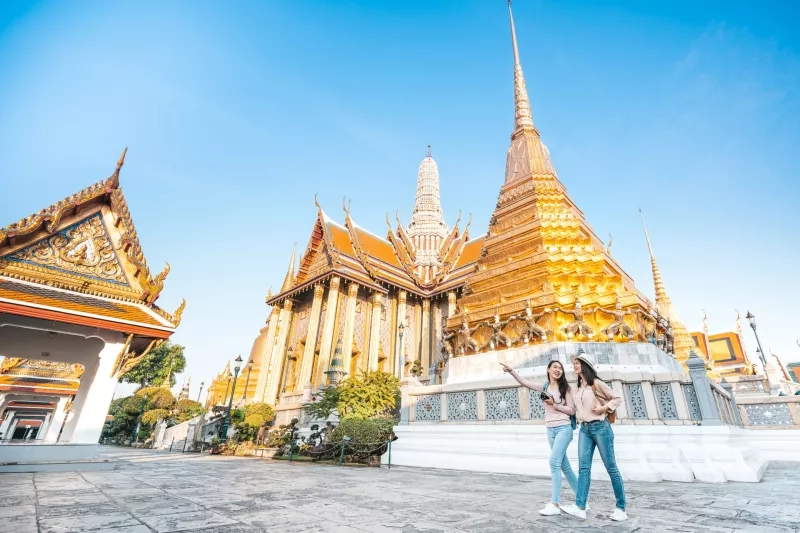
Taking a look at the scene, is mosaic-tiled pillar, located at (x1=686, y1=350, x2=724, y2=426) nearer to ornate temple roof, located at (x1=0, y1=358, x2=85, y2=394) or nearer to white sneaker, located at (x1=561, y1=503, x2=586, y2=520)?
white sneaker, located at (x1=561, y1=503, x2=586, y2=520)

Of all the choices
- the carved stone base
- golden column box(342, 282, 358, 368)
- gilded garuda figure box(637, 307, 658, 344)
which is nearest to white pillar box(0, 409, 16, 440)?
golden column box(342, 282, 358, 368)

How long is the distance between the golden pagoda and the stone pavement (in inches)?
212

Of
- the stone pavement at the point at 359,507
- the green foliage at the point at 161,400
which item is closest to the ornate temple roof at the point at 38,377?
the green foliage at the point at 161,400

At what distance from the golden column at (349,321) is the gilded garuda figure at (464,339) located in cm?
785

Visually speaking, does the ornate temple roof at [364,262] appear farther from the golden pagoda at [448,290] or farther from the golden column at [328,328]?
the golden column at [328,328]

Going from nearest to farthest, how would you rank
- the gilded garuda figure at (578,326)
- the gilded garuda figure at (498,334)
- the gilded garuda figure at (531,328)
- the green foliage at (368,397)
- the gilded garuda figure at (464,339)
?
the gilded garuda figure at (578,326), the gilded garuda figure at (531,328), the gilded garuda figure at (498,334), the green foliage at (368,397), the gilded garuda figure at (464,339)

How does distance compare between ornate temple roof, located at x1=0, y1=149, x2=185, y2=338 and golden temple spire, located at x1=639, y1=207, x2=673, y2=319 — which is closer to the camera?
ornate temple roof, located at x1=0, y1=149, x2=185, y2=338

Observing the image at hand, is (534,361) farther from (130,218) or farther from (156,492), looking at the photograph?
(130,218)

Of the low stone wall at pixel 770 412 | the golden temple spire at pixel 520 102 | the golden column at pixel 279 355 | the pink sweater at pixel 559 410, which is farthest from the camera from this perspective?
the golden column at pixel 279 355

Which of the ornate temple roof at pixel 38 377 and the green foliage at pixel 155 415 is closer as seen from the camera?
the ornate temple roof at pixel 38 377

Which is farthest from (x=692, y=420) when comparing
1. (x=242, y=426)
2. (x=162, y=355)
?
(x=162, y=355)

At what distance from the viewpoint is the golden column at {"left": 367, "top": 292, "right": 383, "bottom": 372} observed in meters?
19.3

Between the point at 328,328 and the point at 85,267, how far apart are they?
11.8 meters

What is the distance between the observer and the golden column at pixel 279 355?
19.5 m
